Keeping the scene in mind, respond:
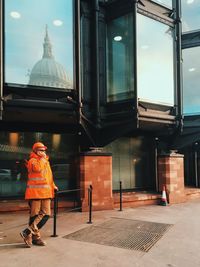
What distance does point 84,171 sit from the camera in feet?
31.4

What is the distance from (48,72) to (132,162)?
18.9ft

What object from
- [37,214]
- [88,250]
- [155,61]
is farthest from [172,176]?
[37,214]

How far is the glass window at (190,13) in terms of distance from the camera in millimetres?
13680

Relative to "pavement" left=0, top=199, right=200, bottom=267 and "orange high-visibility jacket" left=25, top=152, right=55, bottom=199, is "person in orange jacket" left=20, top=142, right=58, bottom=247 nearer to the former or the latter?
"orange high-visibility jacket" left=25, top=152, right=55, bottom=199

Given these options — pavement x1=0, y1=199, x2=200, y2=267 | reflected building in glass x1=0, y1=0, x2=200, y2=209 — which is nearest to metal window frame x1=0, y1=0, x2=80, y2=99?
reflected building in glass x1=0, y1=0, x2=200, y2=209

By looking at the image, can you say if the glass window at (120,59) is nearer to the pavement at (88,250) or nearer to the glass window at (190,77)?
the glass window at (190,77)

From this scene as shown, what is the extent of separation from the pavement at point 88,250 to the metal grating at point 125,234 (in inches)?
7.0

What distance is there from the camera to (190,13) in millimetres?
13773

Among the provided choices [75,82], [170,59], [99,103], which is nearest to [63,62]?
[75,82]

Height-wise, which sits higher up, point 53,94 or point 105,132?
point 53,94

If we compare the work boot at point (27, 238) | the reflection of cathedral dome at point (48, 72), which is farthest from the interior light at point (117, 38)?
the work boot at point (27, 238)

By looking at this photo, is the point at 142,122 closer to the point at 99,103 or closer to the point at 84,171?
the point at 99,103

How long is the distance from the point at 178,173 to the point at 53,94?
6.31 metres

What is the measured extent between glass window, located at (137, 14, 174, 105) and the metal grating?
4442mm
